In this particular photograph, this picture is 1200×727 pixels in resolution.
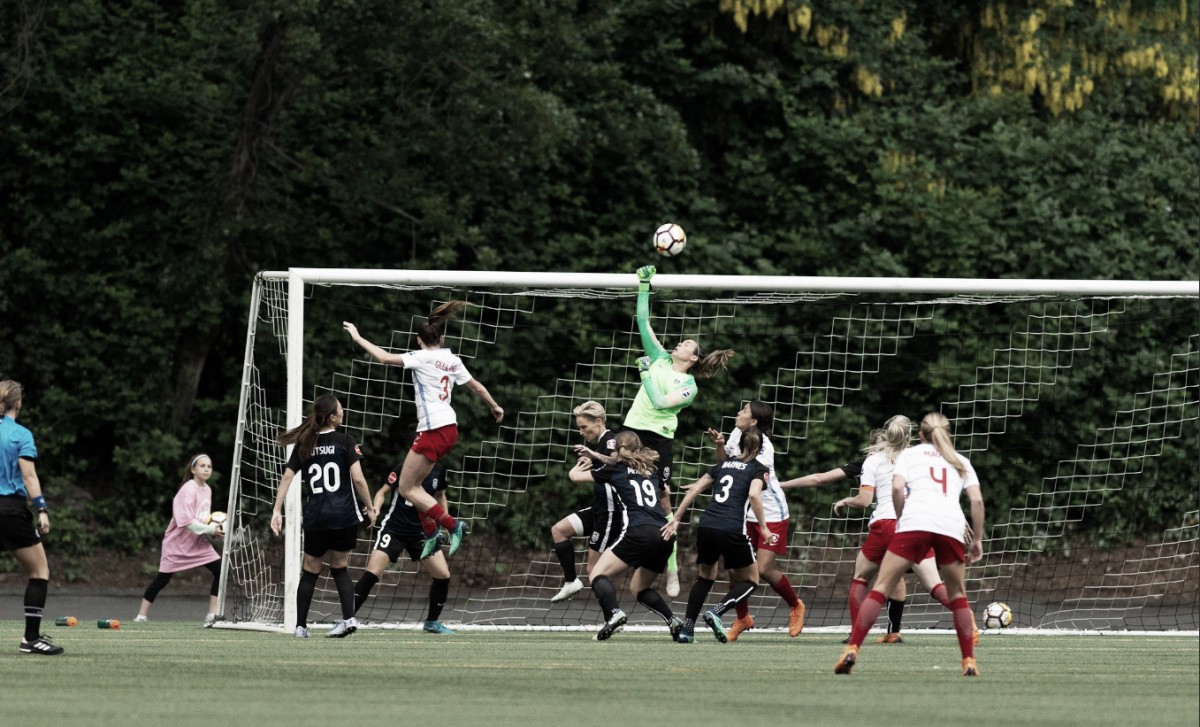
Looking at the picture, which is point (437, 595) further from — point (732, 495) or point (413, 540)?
point (732, 495)

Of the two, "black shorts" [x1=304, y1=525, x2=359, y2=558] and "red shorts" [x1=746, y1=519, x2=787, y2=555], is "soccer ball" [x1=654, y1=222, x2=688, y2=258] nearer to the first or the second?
"red shorts" [x1=746, y1=519, x2=787, y2=555]

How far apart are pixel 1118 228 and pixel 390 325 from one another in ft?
31.6

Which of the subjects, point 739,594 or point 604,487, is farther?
point 739,594

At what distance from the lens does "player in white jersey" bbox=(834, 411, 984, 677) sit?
9.59m

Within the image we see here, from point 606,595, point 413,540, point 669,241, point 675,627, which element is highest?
point 669,241

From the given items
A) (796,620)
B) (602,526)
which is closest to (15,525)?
(602,526)

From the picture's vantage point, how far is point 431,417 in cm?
1328

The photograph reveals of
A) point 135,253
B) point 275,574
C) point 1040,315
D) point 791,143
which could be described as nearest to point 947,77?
point 791,143

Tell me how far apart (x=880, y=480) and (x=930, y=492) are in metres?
3.73

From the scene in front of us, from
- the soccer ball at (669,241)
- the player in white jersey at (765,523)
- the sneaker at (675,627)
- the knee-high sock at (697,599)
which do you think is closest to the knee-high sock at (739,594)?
the player in white jersey at (765,523)

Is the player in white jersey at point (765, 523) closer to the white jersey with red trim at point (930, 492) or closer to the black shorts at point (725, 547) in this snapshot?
the black shorts at point (725, 547)

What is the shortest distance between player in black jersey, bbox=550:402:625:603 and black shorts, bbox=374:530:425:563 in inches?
43.3

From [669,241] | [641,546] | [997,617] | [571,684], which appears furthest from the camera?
[997,617]

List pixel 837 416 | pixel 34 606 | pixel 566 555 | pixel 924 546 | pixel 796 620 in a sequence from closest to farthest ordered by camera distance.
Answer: pixel 924 546
pixel 34 606
pixel 796 620
pixel 566 555
pixel 837 416
